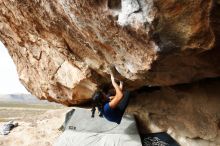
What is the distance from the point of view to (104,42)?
25.5 ft

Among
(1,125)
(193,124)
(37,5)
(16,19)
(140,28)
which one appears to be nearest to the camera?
(140,28)

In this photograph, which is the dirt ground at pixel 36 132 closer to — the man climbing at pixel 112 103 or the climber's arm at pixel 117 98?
the man climbing at pixel 112 103

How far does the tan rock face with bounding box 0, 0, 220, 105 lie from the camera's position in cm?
615

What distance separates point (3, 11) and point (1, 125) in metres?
6.23

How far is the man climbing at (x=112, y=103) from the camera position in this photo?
950 cm

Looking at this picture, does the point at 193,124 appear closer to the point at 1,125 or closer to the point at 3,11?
the point at 3,11

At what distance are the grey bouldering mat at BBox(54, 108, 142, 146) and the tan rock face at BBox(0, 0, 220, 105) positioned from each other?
731mm

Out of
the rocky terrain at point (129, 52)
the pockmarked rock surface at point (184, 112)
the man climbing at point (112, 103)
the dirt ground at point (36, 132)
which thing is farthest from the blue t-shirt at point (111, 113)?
the dirt ground at point (36, 132)

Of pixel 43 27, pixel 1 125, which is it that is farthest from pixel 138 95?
pixel 1 125

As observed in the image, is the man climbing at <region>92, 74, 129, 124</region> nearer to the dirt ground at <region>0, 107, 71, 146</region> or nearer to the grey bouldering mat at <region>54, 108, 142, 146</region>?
the grey bouldering mat at <region>54, 108, 142, 146</region>

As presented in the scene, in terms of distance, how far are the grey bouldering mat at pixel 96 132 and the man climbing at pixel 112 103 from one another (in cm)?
142

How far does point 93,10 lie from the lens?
6969mm

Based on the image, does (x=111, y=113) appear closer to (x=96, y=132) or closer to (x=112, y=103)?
(x=112, y=103)

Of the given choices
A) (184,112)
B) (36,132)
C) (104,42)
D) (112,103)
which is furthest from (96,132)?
(104,42)
